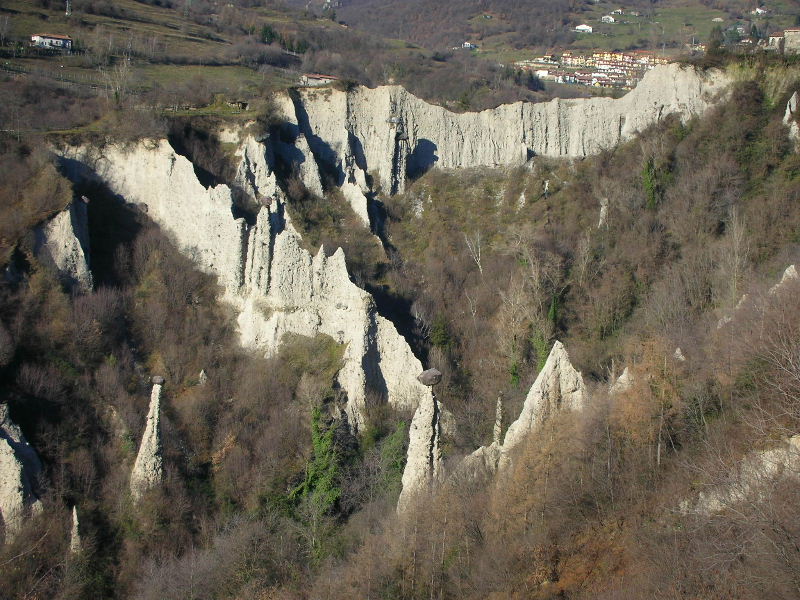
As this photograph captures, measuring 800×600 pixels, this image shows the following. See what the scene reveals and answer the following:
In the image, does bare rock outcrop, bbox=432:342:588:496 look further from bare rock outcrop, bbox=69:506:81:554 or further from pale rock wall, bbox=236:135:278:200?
pale rock wall, bbox=236:135:278:200

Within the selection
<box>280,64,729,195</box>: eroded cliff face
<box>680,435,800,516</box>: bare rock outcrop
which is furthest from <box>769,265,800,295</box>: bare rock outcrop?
<box>280,64,729,195</box>: eroded cliff face

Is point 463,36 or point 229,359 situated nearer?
point 229,359

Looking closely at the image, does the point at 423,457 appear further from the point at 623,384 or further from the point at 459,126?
the point at 459,126

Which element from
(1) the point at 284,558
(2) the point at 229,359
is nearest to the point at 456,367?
(2) the point at 229,359

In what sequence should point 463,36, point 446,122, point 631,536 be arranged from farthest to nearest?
point 463,36, point 446,122, point 631,536

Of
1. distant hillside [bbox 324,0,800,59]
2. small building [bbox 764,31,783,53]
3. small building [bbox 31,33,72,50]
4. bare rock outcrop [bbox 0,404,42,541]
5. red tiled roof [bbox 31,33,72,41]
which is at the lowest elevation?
bare rock outcrop [bbox 0,404,42,541]

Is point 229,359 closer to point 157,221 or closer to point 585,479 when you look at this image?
point 157,221
